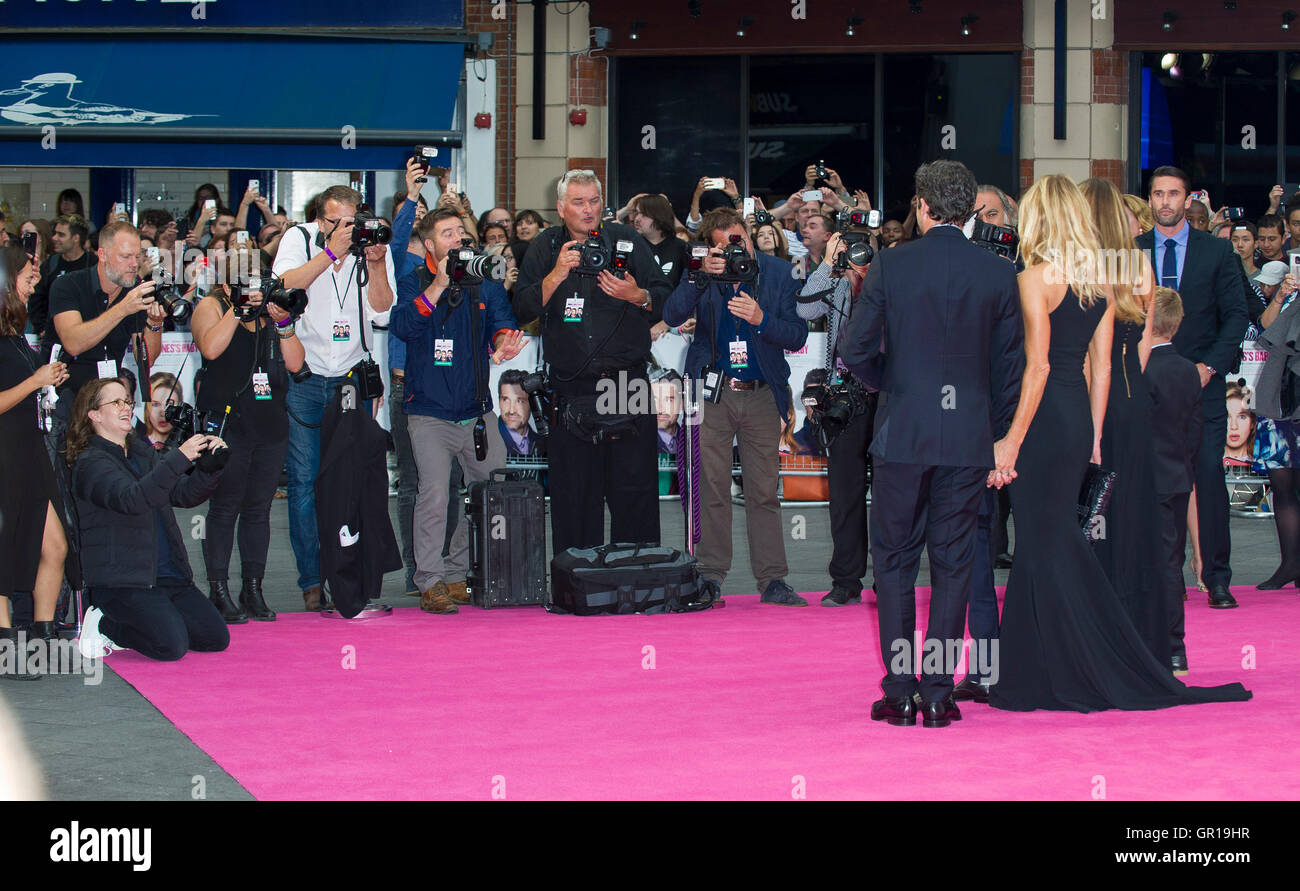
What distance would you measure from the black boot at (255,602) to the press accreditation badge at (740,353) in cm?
285

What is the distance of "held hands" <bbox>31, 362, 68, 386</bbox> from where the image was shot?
7598 millimetres

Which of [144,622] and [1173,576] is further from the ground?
[1173,576]

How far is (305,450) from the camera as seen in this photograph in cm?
935

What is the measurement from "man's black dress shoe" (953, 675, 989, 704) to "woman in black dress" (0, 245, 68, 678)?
158 inches

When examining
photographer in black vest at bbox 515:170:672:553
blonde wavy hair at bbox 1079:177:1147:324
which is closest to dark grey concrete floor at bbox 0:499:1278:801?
photographer in black vest at bbox 515:170:672:553

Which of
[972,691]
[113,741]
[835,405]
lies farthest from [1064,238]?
[113,741]

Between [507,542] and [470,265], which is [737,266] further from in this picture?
[507,542]

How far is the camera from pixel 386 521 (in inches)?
358

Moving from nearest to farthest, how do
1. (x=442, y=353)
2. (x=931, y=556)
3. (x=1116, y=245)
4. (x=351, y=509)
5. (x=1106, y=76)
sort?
(x=931, y=556), (x=1116, y=245), (x=351, y=509), (x=442, y=353), (x=1106, y=76)

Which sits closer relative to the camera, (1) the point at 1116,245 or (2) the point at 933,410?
(2) the point at 933,410

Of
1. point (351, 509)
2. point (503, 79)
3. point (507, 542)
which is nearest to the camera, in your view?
point (351, 509)

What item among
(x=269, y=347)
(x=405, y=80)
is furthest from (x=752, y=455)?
(x=405, y=80)

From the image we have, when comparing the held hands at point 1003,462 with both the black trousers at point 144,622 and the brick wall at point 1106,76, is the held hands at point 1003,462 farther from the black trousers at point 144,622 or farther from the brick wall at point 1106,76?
the brick wall at point 1106,76

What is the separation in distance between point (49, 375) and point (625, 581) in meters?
3.21
